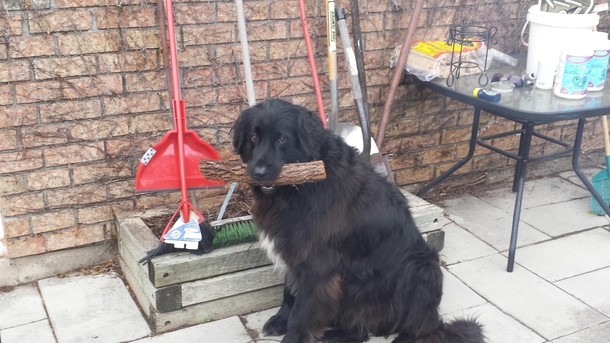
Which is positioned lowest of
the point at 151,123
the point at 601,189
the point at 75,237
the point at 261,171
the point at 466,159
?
the point at 601,189

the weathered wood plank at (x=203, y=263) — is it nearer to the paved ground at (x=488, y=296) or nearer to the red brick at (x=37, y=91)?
the paved ground at (x=488, y=296)

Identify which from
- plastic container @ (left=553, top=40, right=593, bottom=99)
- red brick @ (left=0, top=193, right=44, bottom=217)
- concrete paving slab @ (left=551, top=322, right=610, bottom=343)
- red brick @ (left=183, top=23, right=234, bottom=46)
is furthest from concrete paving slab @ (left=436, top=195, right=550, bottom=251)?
red brick @ (left=0, top=193, right=44, bottom=217)

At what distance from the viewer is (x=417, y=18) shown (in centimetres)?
351

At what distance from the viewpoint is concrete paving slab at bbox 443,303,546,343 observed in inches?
109

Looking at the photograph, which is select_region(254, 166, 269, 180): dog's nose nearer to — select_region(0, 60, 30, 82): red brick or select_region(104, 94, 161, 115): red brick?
select_region(104, 94, 161, 115): red brick

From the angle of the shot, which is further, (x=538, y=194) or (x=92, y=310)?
(x=538, y=194)

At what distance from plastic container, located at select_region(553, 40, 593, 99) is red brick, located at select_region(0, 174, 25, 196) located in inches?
108

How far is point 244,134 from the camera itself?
242 centimetres

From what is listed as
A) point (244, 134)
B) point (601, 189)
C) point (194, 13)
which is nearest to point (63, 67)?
point (194, 13)

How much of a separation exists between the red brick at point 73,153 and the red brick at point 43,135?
4cm

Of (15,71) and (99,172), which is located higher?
(15,71)

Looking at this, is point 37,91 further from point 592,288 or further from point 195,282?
point 592,288

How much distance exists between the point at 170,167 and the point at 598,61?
2.22m

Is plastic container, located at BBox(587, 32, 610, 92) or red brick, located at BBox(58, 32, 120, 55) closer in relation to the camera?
red brick, located at BBox(58, 32, 120, 55)
